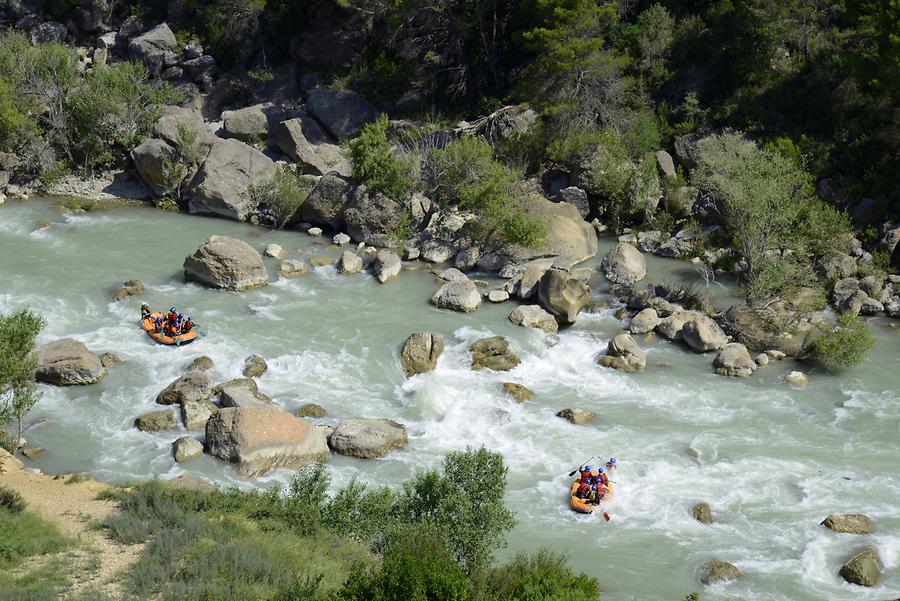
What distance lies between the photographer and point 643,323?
33594 millimetres

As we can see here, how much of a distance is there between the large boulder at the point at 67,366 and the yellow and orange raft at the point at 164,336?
2.42 m

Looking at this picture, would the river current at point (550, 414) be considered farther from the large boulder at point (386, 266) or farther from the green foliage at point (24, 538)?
the green foliage at point (24, 538)

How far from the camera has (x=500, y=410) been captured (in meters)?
28.0

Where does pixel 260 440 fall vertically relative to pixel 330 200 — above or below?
below

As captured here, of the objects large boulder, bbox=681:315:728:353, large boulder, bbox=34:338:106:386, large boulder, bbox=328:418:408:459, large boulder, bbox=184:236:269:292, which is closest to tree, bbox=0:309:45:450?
large boulder, bbox=34:338:106:386

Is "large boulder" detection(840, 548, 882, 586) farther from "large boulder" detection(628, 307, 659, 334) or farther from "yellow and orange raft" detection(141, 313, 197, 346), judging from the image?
"yellow and orange raft" detection(141, 313, 197, 346)

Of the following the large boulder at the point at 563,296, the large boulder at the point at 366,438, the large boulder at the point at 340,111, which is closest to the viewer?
the large boulder at the point at 366,438

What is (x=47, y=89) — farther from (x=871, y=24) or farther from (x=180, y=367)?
(x=871, y=24)

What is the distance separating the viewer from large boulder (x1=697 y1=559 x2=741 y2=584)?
2102 cm

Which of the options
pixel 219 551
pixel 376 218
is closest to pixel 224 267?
pixel 376 218

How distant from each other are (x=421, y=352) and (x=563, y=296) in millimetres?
6432

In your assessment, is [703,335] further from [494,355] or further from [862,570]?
[862,570]

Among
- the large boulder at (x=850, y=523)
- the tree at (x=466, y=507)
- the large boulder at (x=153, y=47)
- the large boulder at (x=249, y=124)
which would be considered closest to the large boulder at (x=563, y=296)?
the large boulder at (x=850, y=523)

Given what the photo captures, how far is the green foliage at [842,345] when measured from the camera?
30.5m
